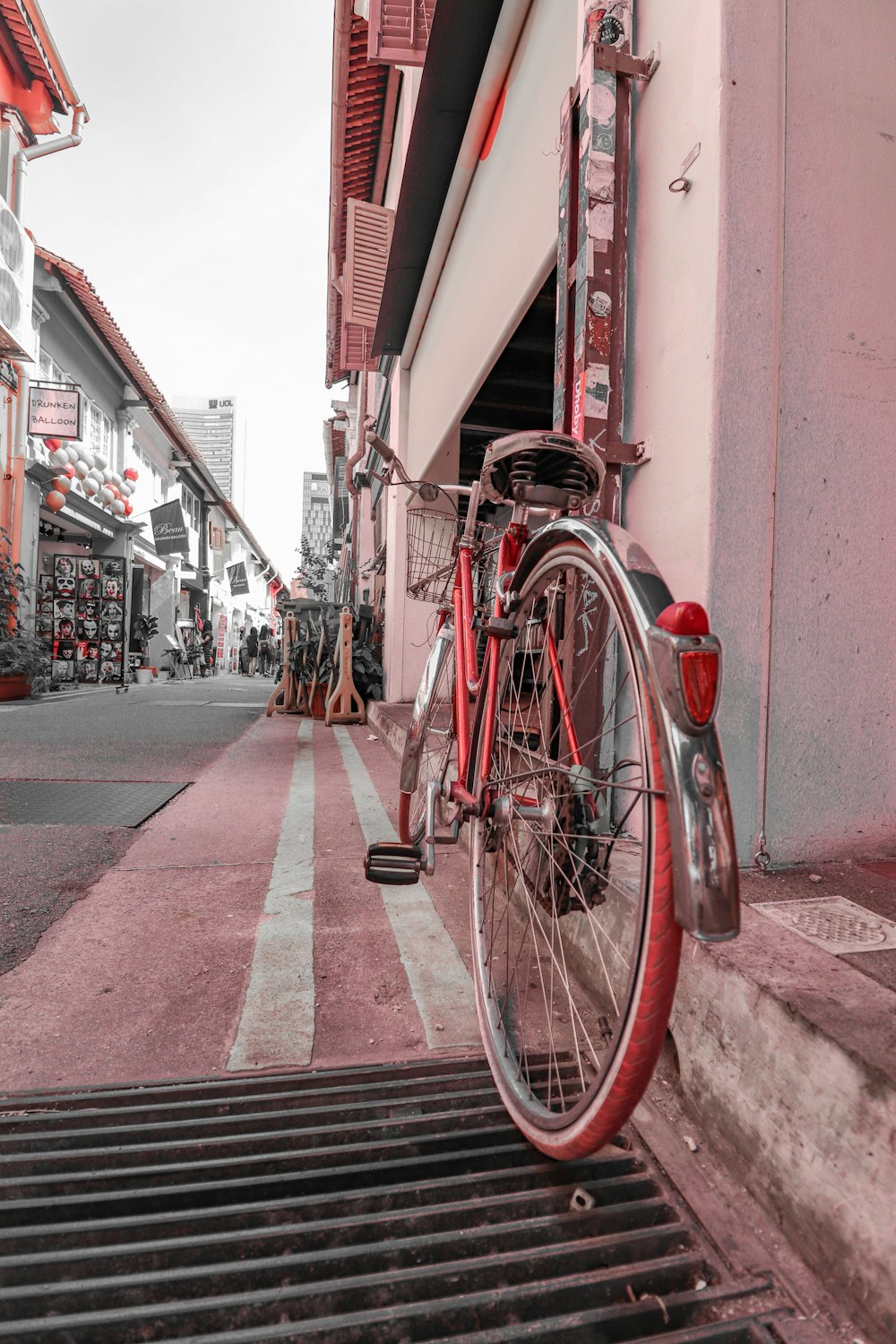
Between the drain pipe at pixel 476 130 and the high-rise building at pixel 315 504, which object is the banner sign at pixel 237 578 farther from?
the high-rise building at pixel 315 504

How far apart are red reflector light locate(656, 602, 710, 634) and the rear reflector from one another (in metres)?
0.03

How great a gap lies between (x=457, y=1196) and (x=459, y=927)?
974 mm

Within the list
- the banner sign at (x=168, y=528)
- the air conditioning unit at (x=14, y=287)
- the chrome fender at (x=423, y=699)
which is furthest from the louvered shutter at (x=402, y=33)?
the banner sign at (x=168, y=528)

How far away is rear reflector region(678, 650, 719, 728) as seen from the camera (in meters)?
0.76

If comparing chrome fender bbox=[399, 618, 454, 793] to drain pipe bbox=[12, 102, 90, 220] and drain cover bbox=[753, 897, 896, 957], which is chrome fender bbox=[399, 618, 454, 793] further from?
drain pipe bbox=[12, 102, 90, 220]

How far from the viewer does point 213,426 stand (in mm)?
91625

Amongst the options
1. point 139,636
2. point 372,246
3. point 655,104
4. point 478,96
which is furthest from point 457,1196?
point 139,636

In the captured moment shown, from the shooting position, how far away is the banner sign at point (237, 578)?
35812mm

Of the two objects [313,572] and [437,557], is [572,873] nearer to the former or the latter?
[437,557]

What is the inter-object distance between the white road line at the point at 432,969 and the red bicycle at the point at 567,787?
0.29 ft

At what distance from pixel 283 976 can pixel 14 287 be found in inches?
517

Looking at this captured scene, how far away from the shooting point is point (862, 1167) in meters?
0.79

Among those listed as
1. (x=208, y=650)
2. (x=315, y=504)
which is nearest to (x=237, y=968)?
(x=208, y=650)

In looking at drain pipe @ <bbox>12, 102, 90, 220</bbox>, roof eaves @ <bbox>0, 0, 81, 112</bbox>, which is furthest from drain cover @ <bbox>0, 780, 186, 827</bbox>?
roof eaves @ <bbox>0, 0, 81, 112</bbox>
